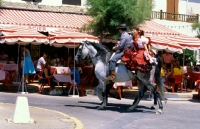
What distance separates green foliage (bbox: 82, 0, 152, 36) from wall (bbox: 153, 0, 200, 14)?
375 inches

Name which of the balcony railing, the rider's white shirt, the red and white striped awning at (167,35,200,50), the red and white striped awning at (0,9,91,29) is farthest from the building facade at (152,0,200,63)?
the rider's white shirt

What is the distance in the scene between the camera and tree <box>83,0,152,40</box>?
874 inches

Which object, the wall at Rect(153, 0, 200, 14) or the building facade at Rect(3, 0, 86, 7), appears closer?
the building facade at Rect(3, 0, 86, 7)

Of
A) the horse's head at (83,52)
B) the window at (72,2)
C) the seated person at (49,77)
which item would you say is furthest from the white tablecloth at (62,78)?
the window at (72,2)

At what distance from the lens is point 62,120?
36.1 ft

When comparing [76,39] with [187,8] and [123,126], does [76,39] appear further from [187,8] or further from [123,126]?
[187,8]

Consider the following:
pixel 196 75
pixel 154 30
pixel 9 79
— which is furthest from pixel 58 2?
pixel 196 75

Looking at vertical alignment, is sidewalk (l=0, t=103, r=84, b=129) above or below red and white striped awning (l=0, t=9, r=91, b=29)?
below

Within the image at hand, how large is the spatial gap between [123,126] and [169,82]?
32.0 feet

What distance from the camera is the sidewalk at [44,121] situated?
Answer: 9.93 m

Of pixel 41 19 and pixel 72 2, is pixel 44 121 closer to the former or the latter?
pixel 41 19

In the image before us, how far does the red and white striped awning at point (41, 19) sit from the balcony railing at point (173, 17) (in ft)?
25.1

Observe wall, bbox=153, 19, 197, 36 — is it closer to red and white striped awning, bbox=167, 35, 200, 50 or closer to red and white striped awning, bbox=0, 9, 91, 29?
red and white striped awning, bbox=0, 9, 91, 29

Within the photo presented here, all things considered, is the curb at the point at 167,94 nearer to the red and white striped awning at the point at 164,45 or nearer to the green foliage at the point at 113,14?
the red and white striped awning at the point at 164,45
